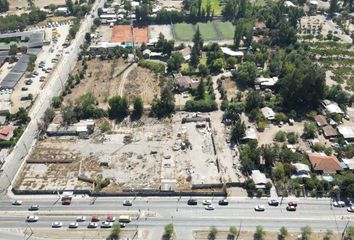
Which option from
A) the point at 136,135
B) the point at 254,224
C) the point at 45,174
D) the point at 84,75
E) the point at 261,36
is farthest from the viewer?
the point at 261,36

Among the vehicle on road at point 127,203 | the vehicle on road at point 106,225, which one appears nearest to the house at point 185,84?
the vehicle on road at point 127,203

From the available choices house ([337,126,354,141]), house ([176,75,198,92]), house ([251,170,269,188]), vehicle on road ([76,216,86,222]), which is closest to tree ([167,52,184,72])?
house ([176,75,198,92])

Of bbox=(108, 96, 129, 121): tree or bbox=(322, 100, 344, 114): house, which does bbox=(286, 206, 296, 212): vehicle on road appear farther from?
bbox=(108, 96, 129, 121): tree

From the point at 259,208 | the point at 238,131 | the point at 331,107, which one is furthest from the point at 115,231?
the point at 331,107

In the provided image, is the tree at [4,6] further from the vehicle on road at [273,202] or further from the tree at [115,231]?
the vehicle on road at [273,202]

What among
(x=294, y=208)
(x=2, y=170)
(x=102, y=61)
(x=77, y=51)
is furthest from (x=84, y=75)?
(x=294, y=208)

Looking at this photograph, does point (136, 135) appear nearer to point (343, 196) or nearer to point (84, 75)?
point (84, 75)
